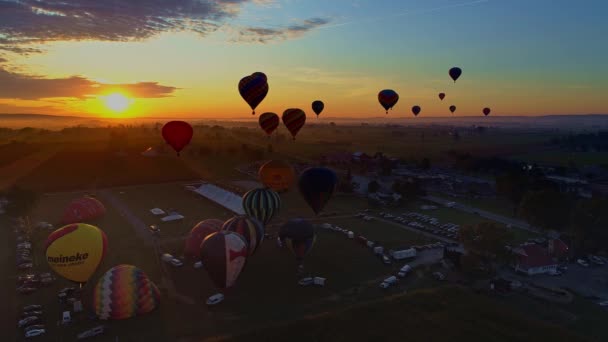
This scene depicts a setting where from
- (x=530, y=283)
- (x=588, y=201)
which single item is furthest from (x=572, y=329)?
(x=588, y=201)

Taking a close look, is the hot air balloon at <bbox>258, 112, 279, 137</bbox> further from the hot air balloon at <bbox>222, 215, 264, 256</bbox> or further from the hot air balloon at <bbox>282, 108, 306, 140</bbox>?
the hot air balloon at <bbox>222, 215, 264, 256</bbox>

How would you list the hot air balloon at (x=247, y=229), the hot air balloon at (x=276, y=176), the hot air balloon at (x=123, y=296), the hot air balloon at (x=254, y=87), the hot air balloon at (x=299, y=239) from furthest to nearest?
1. the hot air balloon at (x=276, y=176)
2. the hot air balloon at (x=254, y=87)
3. the hot air balloon at (x=299, y=239)
4. the hot air balloon at (x=247, y=229)
5. the hot air balloon at (x=123, y=296)

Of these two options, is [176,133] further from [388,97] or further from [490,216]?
[490,216]

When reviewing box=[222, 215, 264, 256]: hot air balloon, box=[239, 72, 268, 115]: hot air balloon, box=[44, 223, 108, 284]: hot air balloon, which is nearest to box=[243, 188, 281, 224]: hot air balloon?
box=[222, 215, 264, 256]: hot air balloon

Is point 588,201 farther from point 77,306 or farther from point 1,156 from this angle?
point 1,156

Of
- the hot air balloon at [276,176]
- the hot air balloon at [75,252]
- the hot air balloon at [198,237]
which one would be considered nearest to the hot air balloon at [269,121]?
the hot air balloon at [276,176]

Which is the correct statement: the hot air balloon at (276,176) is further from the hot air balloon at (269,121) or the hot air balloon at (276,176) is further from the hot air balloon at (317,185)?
the hot air balloon at (269,121)
